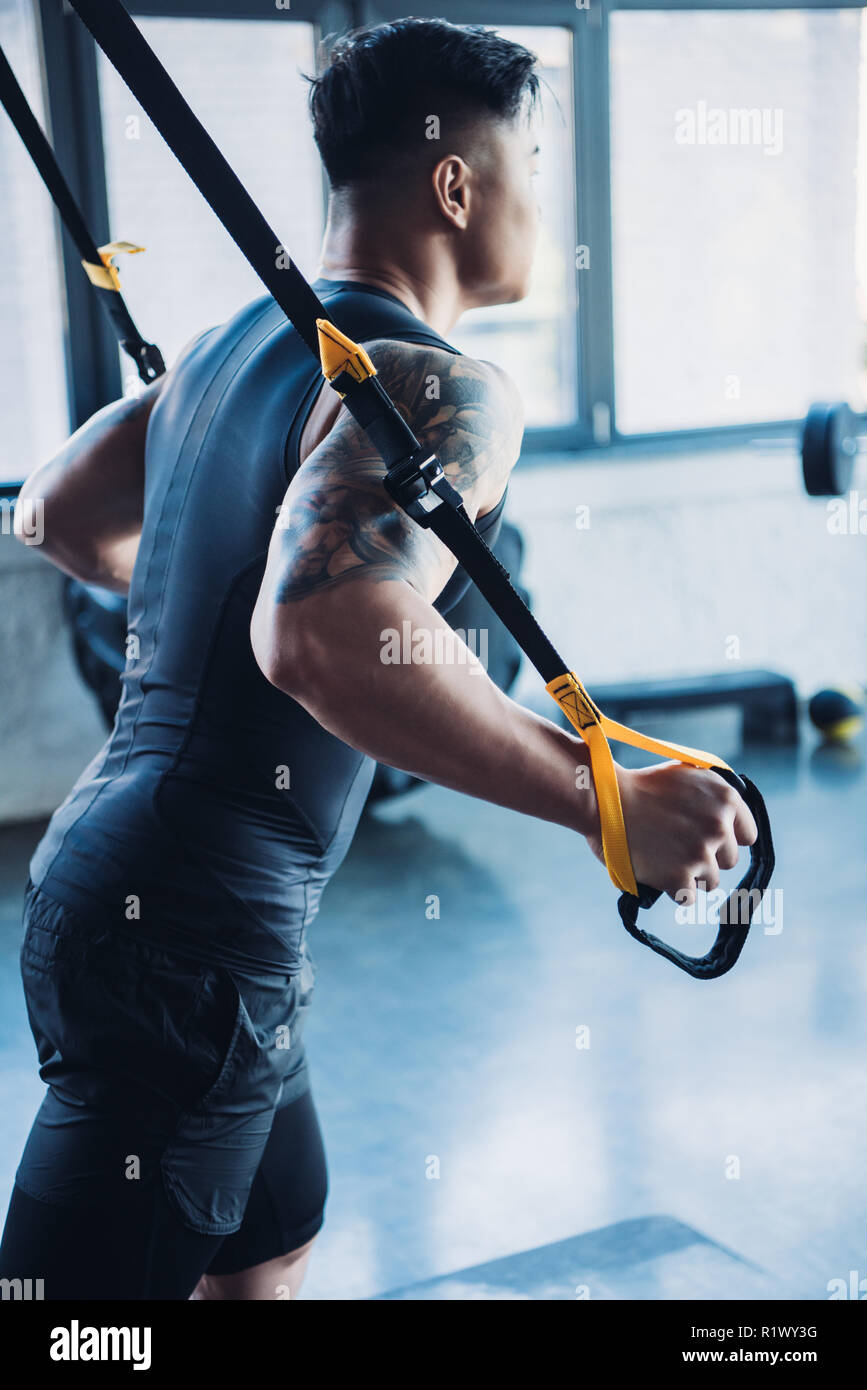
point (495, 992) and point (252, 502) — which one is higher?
point (252, 502)

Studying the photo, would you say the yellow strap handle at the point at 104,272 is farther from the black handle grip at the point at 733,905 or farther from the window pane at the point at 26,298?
the window pane at the point at 26,298

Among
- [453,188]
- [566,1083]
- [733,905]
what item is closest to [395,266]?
[453,188]

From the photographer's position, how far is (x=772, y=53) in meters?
4.65

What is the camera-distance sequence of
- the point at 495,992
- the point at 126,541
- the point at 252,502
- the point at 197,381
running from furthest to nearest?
the point at 495,992 → the point at 126,541 → the point at 197,381 → the point at 252,502

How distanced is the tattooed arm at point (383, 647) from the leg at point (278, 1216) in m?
0.53

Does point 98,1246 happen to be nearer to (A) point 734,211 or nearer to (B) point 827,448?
(B) point 827,448

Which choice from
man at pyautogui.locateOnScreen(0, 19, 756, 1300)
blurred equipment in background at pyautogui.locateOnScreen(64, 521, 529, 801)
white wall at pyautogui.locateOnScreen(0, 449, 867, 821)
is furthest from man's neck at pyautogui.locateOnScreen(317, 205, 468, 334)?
white wall at pyautogui.locateOnScreen(0, 449, 867, 821)

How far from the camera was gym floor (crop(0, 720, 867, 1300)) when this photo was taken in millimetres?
1911

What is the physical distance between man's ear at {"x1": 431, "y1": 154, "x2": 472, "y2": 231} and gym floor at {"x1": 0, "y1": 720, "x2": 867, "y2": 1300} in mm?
1360

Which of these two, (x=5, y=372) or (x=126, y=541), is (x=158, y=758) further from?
(x=5, y=372)
